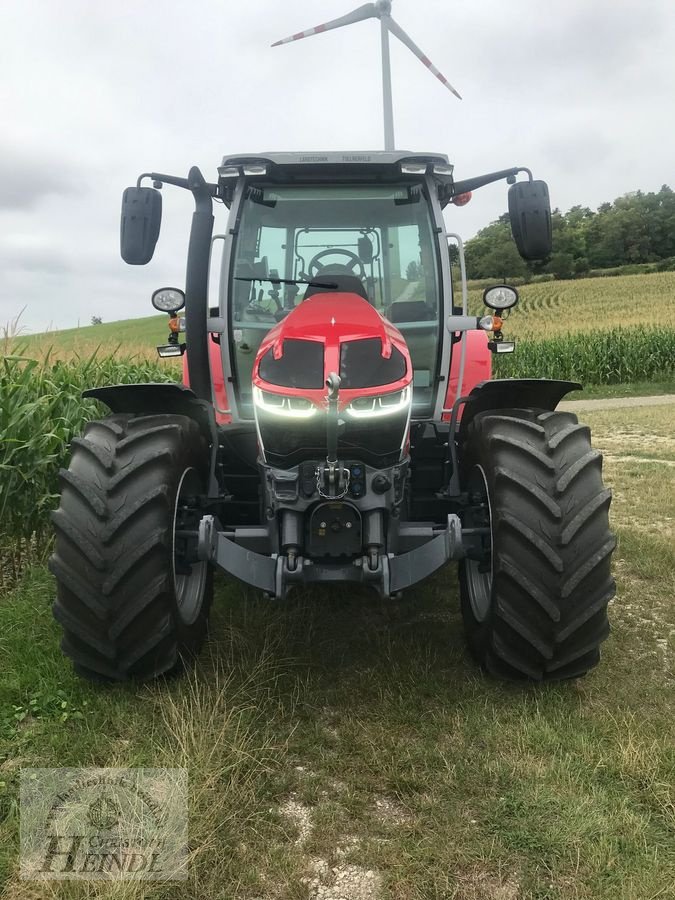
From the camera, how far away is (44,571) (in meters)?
4.00

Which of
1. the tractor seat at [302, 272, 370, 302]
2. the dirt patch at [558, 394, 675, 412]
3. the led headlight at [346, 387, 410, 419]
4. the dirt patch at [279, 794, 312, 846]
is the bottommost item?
the dirt patch at [558, 394, 675, 412]

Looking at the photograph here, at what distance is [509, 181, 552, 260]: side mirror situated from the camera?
3203mm

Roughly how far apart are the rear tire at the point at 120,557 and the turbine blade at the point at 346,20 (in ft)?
41.2

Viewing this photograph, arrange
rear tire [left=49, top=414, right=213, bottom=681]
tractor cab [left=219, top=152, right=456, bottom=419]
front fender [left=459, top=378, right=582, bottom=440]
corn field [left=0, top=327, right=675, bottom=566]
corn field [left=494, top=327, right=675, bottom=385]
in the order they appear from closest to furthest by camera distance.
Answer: rear tire [left=49, top=414, right=213, bottom=681] → front fender [left=459, top=378, right=582, bottom=440] → tractor cab [left=219, top=152, right=456, bottom=419] → corn field [left=0, top=327, right=675, bottom=566] → corn field [left=494, top=327, right=675, bottom=385]

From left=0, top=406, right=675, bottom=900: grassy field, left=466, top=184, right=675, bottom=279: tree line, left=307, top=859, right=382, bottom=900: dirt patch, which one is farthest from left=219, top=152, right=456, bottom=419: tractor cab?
left=466, top=184, right=675, bottom=279: tree line

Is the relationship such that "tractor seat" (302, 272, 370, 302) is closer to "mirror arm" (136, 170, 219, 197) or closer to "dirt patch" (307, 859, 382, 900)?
"mirror arm" (136, 170, 219, 197)

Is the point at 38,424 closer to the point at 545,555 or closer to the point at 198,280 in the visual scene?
the point at 198,280

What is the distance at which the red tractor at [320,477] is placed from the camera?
249 cm

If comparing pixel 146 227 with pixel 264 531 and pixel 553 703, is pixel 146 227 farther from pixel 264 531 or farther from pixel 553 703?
pixel 553 703

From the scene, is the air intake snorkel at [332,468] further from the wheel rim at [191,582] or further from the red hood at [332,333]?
the wheel rim at [191,582]

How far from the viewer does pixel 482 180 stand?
11.5 feet

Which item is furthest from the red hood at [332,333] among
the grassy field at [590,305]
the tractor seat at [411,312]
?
the grassy field at [590,305]

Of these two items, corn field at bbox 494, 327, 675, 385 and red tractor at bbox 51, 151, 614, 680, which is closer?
red tractor at bbox 51, 151, 614, 680

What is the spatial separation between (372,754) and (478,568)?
1025 mm
